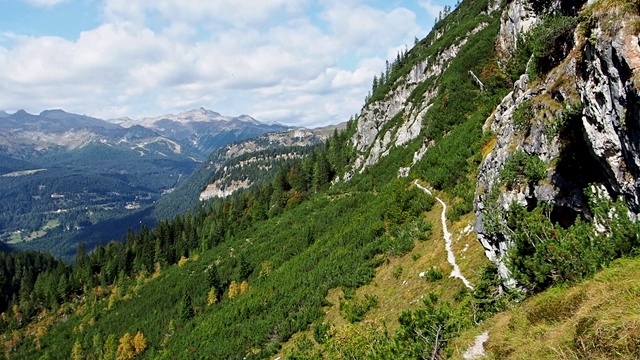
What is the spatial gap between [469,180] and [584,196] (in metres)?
25.8

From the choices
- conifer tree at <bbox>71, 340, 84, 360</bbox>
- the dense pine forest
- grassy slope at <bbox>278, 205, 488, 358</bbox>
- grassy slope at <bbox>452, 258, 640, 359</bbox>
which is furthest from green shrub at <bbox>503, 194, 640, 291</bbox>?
conifer tree at <bbox>71, 340, 84, 360</bbox>

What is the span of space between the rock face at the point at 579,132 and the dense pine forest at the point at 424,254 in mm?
124

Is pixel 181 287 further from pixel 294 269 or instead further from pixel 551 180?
pixel 551 180

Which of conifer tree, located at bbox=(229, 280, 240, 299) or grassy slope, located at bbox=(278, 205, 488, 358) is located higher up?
grassy slope, located at bbox=(278, 205, 488, 358)

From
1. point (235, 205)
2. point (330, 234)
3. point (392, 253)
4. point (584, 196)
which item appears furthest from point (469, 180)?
point (235, 205)

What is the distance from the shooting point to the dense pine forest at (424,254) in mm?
12945

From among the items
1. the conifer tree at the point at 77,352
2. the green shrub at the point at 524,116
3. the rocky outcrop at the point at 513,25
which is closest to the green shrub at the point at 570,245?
the green shrub at the point at 524,116

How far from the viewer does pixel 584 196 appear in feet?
54.4

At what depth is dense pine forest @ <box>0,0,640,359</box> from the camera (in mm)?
12945

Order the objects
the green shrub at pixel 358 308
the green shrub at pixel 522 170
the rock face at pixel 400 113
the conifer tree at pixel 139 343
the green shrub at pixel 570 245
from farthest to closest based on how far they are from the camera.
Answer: the rock face at pixel 400 113 < the conifer tree at pixel 139 343 < the green shrub at pixel 358 308 < the green shrub at pixel 522 170 < the green shrub at pixel 570 245

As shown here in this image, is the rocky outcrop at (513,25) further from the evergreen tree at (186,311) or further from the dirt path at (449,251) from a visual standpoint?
the evergreen tree at (186,311)

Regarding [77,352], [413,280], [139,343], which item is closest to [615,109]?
[413,280]

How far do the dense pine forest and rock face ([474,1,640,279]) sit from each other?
124 millimetres

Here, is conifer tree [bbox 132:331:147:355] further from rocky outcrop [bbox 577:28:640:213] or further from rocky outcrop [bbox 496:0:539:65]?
rocky outcrop [bbox 577:28:640:213]
